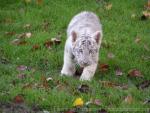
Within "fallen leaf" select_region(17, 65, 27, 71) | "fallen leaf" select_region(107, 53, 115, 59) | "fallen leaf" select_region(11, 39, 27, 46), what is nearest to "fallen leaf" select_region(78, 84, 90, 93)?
"fallen leaf" select_region(17, 65, 27, 71)

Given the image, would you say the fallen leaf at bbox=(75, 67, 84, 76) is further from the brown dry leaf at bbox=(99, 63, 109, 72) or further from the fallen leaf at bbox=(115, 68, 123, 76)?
the fallen leaf at bbox=(115, 68, 123, 76)

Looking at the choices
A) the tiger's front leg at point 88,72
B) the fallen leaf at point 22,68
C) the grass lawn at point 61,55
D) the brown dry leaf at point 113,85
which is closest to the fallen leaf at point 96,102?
the grass lawn at point 61,55

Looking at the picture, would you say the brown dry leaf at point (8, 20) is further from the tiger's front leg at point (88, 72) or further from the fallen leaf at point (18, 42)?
the tiger's front leg at point (88, 72)

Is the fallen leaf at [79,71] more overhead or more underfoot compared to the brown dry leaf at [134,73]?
more underfoot

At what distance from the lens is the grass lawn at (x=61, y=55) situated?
23.7ft

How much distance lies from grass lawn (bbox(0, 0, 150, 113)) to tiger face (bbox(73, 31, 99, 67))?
0.36m

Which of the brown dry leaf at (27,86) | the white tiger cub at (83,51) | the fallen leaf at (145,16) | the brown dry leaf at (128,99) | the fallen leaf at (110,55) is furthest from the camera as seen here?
the fallen leaf at (145,16)

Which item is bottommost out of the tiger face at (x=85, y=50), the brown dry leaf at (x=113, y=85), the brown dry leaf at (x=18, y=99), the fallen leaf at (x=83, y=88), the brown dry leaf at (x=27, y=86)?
the brown dry leaf at (x=113, y=85)

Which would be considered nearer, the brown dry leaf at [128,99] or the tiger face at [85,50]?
the brown dry leaf at [128,99]

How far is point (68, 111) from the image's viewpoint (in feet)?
22.1

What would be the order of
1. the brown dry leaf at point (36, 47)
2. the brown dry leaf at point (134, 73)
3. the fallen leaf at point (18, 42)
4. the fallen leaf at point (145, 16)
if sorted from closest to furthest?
1. the brown dry leaf at point (134, 73)
2. the brown dry leaf at point (36, 47)
3. the fallen leaf at point (18, 42)
4. the fallen leaf at point (145, 16)

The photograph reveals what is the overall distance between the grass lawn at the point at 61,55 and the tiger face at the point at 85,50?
1.17 ft

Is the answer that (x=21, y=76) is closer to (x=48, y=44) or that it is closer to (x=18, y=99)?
(x=18, y=99)

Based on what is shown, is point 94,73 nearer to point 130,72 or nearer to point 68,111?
point 130,72
